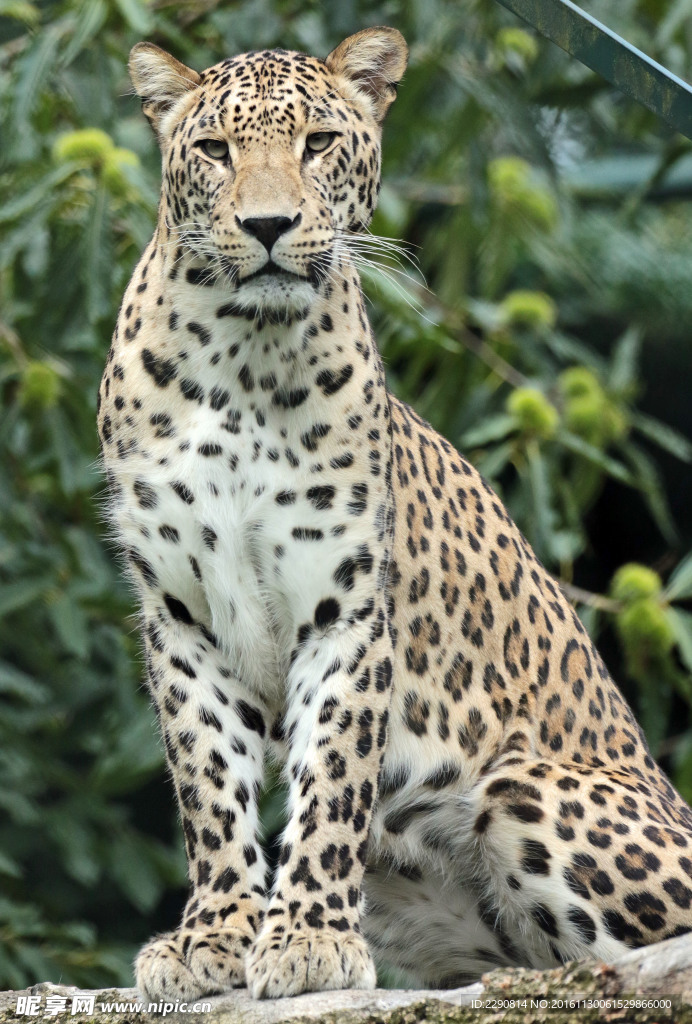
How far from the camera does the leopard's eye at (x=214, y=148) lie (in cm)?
566

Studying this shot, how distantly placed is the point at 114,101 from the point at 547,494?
3494mm

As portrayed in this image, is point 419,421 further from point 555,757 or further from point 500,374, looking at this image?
point 500,374

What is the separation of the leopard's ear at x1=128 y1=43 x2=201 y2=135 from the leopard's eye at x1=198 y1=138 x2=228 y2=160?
381 mm

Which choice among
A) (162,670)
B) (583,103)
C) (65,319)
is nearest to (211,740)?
(162,670)

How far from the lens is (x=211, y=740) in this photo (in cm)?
587

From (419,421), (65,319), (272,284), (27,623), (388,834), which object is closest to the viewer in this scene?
(272,284)

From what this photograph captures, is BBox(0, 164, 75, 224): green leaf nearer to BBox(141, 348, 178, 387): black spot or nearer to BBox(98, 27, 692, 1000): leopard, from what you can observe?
BBox(98, 27, 692, 1000): leopard

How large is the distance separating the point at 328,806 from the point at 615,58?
269 centimetres

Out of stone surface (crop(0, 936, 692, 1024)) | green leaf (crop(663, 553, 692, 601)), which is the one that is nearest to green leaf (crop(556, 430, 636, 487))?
green leaf (crop(663, 553, 692, 601))

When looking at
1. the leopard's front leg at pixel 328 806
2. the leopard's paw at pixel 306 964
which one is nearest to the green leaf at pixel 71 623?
the leopard's front leg at pixel 328 806

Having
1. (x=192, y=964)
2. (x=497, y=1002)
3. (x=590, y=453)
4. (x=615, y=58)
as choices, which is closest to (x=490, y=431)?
(x=590, y=453)

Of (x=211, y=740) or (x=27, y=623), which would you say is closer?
(x=211, y=740)

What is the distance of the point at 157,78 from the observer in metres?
5.95

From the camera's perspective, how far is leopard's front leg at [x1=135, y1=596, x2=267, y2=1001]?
18.2 feet
